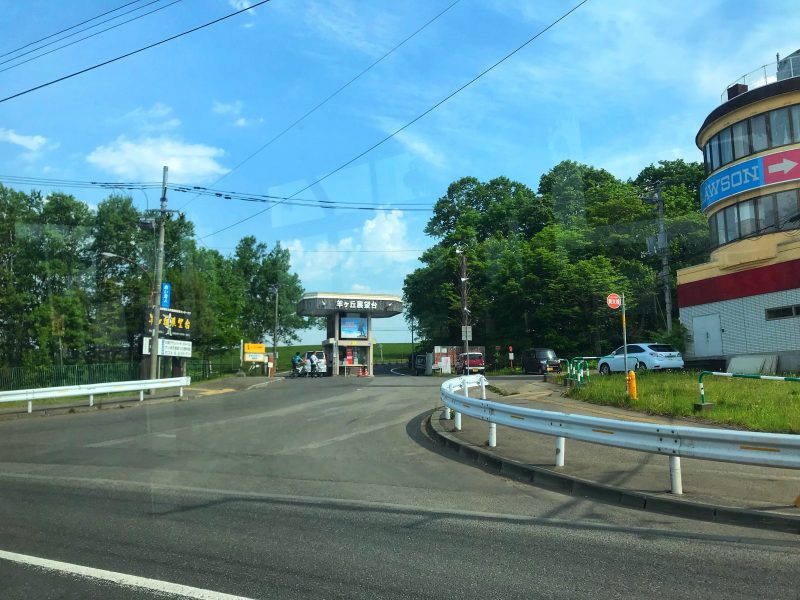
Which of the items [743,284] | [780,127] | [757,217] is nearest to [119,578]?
[743,284]

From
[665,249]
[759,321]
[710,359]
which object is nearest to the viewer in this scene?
[759,321]

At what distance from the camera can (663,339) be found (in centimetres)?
3269

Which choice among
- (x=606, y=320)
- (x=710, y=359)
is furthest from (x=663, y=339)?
(x=606, y=320)

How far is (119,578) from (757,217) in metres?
31.0

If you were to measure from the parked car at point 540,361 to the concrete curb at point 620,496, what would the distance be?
28960 millimetres

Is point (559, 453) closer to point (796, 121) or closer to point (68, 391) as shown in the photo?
point (68, 391)

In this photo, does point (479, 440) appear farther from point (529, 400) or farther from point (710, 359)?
point (710, 359)

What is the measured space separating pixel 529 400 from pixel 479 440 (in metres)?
7.43

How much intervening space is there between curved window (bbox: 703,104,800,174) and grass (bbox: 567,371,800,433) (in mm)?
14104

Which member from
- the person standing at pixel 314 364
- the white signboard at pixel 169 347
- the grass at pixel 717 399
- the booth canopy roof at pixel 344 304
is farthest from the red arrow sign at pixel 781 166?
the person standing at pixel 314 364

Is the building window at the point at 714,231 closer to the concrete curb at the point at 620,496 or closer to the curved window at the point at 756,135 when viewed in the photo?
the curved window at the point at 756,135

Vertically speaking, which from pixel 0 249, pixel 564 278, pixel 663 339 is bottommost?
pixel 663 339

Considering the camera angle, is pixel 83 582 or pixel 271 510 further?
pixel 271 510

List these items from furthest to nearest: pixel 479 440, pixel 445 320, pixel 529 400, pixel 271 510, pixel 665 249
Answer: pixel 445 320
pixel 665 249
pixel 529 400
pixel 479 440
pixel 271 510
